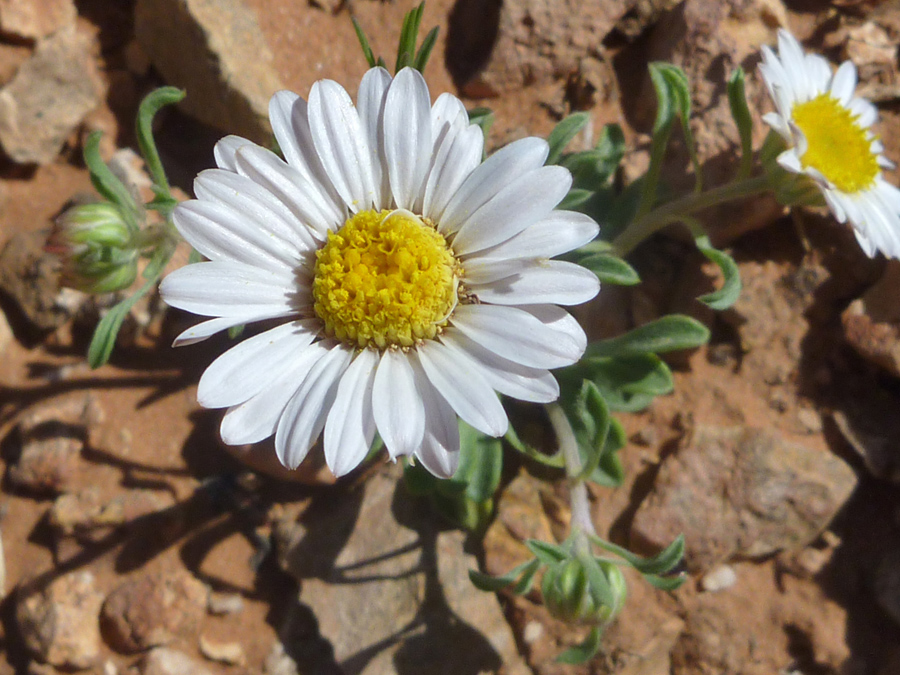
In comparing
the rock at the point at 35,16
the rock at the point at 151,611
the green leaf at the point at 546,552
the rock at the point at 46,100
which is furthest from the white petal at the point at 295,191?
the rock at the point at 35,16

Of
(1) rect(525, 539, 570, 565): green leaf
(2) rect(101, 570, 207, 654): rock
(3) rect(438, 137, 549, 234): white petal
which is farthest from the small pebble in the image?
(2) rect(101, 570, 207, 654): rock

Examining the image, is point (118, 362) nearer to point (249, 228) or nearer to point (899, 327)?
point (249, 228)

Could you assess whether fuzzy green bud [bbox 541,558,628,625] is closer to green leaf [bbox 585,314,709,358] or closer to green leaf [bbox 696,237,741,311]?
green leaf [bbox 585,314,709,358]

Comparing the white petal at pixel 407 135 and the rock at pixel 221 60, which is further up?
the rock at pixel 221 60

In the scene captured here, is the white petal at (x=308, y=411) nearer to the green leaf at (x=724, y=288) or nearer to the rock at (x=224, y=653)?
the green leaf at (x=724, y=288)

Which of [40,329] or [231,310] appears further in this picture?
[40,329]

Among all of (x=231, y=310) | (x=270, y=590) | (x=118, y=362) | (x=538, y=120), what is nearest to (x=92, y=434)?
(x=118, y=362)

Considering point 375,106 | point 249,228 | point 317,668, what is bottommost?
point 317,668
